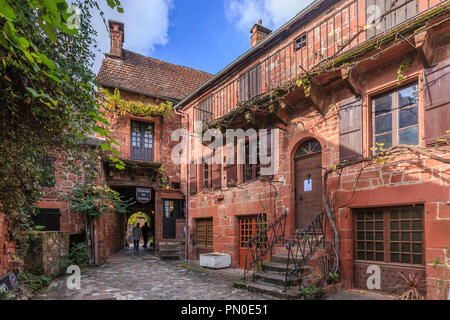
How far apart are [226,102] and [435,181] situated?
676 cm

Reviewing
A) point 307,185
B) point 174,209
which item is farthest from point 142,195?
point 307,185

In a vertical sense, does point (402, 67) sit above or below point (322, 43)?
below

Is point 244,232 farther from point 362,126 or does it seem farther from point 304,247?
point 362,126

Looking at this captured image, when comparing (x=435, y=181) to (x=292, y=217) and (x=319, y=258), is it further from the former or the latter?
(x=292, y=217)

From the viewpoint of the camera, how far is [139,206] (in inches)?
824

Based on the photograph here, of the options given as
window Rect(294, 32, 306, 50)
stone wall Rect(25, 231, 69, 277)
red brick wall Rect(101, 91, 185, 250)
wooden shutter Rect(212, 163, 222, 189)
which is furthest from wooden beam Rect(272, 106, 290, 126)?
red brick wall Rect(101, 91, 185, 250)

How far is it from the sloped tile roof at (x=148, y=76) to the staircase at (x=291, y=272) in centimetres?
981

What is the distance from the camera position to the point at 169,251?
12359mm

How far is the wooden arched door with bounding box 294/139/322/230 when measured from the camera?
284 inches

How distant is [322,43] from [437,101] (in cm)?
321

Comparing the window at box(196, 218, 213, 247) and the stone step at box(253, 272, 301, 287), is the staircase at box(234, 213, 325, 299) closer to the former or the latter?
the stone step at box(253, 272, 301, 287)

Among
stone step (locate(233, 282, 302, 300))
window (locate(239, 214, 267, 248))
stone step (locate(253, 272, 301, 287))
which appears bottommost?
stone step (locate(233, 282, 302, 300))

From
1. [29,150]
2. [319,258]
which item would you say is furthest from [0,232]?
[319,258]

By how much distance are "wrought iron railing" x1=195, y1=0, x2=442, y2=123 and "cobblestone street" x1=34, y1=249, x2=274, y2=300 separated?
4875mm
